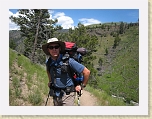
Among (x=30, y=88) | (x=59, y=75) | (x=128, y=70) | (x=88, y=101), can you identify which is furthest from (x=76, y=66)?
(x=128, y=70)

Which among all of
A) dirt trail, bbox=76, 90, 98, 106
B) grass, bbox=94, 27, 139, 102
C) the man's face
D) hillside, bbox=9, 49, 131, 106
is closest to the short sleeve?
the man's face

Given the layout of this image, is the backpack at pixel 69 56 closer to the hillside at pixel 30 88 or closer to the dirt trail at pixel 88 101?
the hillside at pixel 30 88

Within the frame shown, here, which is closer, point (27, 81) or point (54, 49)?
point (54, 49)

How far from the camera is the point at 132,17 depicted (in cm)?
343

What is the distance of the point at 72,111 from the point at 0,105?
89 cm

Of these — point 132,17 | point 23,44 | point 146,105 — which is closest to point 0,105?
point 146,105
